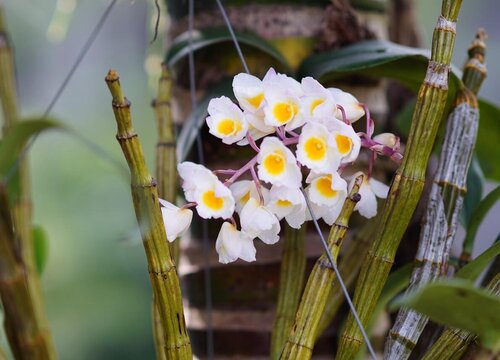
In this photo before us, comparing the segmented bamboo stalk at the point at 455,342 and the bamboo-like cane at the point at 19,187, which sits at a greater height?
the bamboo-like cane at the point at 19,187


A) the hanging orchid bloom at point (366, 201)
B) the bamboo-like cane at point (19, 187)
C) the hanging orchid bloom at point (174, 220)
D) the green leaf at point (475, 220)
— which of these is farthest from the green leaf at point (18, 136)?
the green leaf at point (475, 220)

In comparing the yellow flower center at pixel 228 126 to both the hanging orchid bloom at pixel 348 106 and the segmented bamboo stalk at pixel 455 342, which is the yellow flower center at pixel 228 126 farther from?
the segmented bamboo stalk at pixel 455 342

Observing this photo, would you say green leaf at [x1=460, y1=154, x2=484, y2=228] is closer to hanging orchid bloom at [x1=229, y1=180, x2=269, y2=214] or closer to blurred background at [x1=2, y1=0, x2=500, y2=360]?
hanging orchid bloom at [x1=229, y1=180, x2=269, y2=214]

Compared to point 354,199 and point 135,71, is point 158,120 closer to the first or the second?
point 354,199

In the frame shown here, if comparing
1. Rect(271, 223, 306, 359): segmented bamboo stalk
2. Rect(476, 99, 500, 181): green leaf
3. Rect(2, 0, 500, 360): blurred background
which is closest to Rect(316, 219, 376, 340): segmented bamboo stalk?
Rect(271, 223, 306, 359): segmented bamboo stalk

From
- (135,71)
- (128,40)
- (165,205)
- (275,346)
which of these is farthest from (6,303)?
(135,71)

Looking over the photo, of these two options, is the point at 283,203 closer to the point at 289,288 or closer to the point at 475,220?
the point at 289,288

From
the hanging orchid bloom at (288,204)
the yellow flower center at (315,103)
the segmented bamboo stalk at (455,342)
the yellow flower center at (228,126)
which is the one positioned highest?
the yellow flower center at (315,103)
